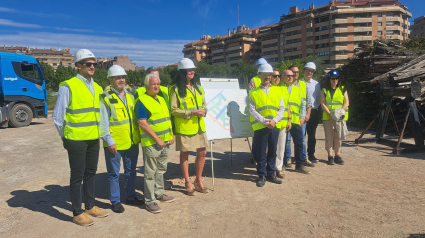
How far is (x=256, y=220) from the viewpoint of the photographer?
359 cm

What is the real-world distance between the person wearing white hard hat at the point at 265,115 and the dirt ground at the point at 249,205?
52 centimetres

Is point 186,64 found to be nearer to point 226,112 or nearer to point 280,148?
point 226,112

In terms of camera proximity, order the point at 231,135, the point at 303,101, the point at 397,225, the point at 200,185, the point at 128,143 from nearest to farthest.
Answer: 1. the point at 397,225
2. the point at 128,143
3. the point at 200,185
4. the point at 231,135
5. the point at 303,101

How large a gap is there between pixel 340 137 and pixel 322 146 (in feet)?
7.55

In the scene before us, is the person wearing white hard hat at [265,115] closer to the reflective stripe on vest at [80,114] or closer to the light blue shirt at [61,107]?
the reflective stripe on vest at [80,114]

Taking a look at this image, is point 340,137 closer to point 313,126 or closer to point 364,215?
point 313,126

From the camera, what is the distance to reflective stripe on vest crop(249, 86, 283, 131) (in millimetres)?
4895

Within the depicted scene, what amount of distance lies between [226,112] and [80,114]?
2691 mm

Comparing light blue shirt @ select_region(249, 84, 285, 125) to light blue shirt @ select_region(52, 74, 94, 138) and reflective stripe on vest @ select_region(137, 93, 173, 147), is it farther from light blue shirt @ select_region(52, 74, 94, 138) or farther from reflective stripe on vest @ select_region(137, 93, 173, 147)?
light blue shirt @ select_region(52, 74, 94, 138)

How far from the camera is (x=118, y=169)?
3.96 m

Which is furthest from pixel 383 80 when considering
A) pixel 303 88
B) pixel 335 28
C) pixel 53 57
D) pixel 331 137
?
pixel 53 57

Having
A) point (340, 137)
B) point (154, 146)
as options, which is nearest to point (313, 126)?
point (340, 137)

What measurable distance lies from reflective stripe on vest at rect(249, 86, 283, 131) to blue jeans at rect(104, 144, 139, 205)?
214 cm

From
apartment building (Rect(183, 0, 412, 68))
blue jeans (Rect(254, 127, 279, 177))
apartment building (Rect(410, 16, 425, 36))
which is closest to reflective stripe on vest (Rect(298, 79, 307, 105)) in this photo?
blue jeans (Rect(254, 127, 279, 177))
